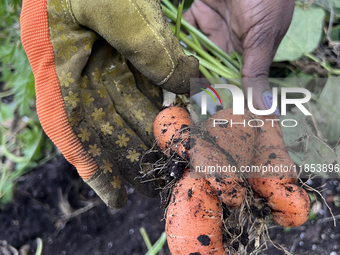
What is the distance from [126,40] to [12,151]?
115 cm

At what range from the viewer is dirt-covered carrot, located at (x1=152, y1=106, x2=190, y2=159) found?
3.11 ft

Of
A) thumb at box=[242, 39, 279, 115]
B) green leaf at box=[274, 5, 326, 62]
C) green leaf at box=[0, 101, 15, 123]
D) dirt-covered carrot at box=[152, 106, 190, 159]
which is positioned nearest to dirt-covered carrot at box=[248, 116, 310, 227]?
thumb at box=[242, 39, 279, 115]

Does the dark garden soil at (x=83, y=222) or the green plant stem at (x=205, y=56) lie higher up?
the green plant stem at (x=205, y=56)

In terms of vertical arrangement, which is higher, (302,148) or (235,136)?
(235,136)

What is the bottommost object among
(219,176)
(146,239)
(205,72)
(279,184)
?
(146,239)

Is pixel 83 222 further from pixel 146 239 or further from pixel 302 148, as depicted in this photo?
pixel 302 148

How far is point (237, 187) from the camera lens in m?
0.84

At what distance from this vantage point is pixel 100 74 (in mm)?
1030

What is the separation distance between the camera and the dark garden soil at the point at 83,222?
1255mm

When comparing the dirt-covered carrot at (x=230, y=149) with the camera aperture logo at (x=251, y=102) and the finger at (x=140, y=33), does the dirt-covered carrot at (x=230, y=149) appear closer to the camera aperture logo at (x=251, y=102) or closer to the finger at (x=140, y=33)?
the camera aperture logo at (x=251, y=102)

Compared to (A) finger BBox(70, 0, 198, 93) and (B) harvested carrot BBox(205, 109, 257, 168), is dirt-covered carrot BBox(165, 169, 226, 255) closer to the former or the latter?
(B) harvested carrot BBox(205, 109, 257, 168)

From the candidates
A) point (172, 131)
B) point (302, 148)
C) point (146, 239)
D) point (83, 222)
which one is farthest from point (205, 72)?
point (83, 222)

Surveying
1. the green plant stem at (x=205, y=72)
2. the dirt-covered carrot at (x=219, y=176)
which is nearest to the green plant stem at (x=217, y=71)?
the green plant stem at (x=205, y=72)

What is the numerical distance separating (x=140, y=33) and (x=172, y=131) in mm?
404
